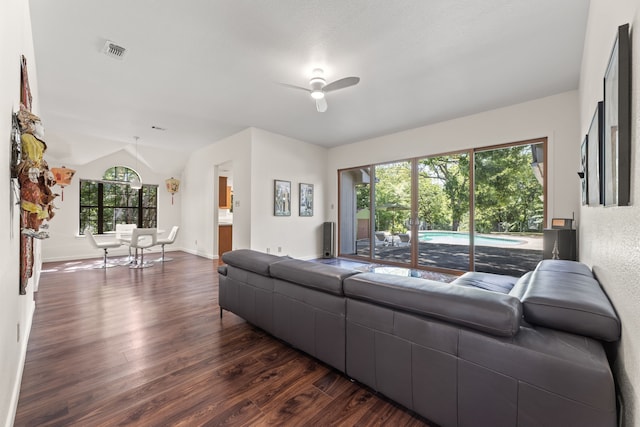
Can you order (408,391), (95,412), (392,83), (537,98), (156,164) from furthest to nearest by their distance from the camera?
1. (156,164)
2. (537,98)
3. (392,83)
4. (95,412)
5. (408,391)

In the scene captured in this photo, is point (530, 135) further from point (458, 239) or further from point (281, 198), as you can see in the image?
point (281, 198)

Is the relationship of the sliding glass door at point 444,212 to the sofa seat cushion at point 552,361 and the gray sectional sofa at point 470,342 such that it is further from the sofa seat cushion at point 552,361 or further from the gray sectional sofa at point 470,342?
the sofa seat cushion at point 552,361

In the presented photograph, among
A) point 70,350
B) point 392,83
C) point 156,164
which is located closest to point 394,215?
point 392,83

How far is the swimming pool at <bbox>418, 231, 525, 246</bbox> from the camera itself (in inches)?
186

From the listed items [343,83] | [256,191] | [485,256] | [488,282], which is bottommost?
[485,256]

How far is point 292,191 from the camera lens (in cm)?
621

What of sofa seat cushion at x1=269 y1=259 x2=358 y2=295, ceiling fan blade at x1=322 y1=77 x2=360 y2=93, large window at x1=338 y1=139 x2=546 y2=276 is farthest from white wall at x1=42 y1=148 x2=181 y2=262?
sofa seat cushion at x1=269 y1=259 x2=358 y2=295

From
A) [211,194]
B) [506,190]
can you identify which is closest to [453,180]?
[506,190]

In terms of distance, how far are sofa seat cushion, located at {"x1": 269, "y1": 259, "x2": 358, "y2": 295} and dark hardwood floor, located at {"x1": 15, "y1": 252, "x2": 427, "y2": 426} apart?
0.62m

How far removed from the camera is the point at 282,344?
7.58 ft

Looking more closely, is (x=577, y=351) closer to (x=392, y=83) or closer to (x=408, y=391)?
(x=408, y=391)

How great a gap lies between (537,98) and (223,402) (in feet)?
17.6

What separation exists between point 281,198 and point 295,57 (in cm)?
334

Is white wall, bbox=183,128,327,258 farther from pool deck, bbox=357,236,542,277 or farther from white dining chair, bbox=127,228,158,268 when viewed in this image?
pool deck, bbox=357,236,542,277
